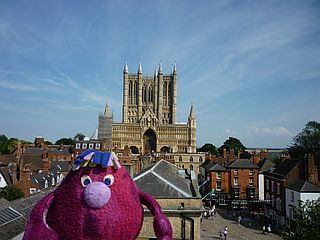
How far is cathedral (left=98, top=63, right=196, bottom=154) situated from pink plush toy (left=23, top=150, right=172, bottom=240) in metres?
83.4

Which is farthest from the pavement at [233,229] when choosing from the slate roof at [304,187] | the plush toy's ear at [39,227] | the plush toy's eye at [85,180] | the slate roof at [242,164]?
the plush toy's ear at [39,227]

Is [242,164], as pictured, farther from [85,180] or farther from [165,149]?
[165,149]

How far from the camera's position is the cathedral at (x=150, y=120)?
94.7 metres

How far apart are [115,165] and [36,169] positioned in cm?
4025

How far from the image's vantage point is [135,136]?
313 ft

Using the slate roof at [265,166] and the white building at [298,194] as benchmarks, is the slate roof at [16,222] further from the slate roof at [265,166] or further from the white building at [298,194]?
the slate roof at [265,166]

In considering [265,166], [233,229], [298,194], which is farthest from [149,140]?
[298,194]

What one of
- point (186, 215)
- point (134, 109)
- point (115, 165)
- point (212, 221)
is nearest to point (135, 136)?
point (134, 109)

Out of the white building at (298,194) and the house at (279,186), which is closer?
the white building at (298,194)

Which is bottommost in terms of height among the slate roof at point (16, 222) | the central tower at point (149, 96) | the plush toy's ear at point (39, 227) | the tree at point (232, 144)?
the slate roof at point (16, 222)

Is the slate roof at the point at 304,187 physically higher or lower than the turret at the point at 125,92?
lower

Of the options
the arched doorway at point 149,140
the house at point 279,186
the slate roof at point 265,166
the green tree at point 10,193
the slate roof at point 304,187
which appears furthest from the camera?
the arched doorway at point 149,140

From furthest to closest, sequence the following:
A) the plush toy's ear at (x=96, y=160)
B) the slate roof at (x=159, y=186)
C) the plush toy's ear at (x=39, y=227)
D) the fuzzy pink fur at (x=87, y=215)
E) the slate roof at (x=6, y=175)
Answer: the slate roof at (x=6, y=175) → the slate roof at (x=159, y=186) → the plush toy's ear at (x=96, y=160) → the fuzzy pink fur at (x=87, y=215) → the plush toy's ear at (x=39, y=227)

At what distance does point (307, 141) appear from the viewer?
177 ft
